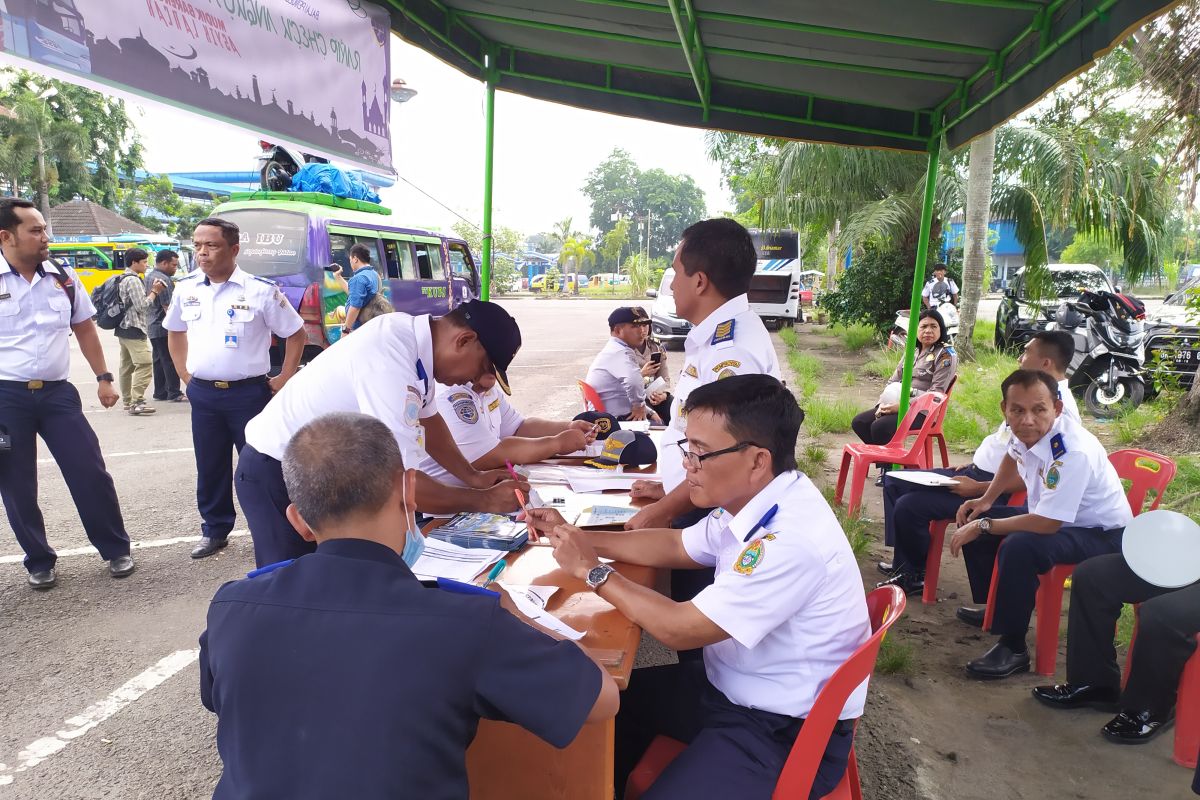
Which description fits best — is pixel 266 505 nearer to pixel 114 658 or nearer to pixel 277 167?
pixel 114 658

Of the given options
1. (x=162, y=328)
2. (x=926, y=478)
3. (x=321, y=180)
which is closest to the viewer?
(x=926, y=478)

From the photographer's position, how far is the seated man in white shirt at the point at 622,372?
4.65 metres

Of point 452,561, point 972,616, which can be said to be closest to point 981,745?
point 972,616

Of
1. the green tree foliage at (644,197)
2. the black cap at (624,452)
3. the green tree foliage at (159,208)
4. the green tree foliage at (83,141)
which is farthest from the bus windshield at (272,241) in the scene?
the green tree foliage at (644,197)

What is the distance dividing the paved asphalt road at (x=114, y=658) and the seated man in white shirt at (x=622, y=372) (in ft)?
7.21

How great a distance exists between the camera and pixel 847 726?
5.43ft

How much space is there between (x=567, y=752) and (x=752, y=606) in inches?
18.5

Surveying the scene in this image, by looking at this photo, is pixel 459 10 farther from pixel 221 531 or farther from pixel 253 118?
pixel 221 531

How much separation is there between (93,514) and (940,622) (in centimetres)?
402

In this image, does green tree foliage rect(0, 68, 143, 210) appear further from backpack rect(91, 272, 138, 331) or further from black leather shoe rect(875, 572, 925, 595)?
black leather shoe rect(875, 572, 925, 595)

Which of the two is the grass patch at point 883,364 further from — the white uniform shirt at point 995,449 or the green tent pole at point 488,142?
the green tent pole at point 488,142

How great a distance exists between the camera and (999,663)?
2965mm

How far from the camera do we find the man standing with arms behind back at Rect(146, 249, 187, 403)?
24.9ft

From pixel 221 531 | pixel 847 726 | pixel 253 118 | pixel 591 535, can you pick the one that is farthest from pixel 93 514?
pixel 847 726
